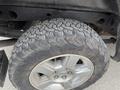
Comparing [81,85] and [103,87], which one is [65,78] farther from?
[103,87]

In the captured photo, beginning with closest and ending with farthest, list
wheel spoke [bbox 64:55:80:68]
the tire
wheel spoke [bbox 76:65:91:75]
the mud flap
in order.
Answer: the tire
wheel spoke [bbox 64:55:80:68]
wheel spoke [bbox 76:65:91:75]
the mud flap

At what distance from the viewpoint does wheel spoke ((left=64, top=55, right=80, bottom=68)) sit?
1648 millimetres

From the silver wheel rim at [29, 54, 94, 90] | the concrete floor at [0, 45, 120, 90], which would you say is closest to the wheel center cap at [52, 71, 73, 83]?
the silver wheel rim at [29, 54, 94, 90]

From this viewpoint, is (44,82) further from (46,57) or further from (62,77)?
(46,57)

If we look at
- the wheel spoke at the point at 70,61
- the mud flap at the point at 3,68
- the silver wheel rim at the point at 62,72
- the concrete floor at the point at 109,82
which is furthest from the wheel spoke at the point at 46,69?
the concrete floor at the point at 109,82

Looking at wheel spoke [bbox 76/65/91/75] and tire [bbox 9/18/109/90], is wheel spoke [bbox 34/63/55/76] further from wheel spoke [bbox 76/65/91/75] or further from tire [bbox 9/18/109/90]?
wheel spoke [bbox 76/65/91/75]

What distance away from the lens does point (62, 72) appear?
5.74 feet

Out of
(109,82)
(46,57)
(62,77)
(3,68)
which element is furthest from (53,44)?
(109,82)

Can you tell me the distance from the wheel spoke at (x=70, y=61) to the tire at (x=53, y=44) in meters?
0.06

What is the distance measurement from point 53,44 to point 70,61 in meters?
0.22

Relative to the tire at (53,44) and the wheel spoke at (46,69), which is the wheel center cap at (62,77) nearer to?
the wheel spoke at (46,69)

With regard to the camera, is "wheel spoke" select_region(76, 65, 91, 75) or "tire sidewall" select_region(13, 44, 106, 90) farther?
"wheel spoke" select_region(76, 65, 91, 75)

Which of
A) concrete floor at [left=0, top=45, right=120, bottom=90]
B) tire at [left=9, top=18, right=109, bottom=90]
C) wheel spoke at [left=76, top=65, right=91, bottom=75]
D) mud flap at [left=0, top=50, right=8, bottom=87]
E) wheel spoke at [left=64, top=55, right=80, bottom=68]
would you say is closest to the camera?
tire at [left=9, top=18, right=109, bottom=90]

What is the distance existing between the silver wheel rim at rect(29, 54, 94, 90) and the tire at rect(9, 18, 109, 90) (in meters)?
0.06
